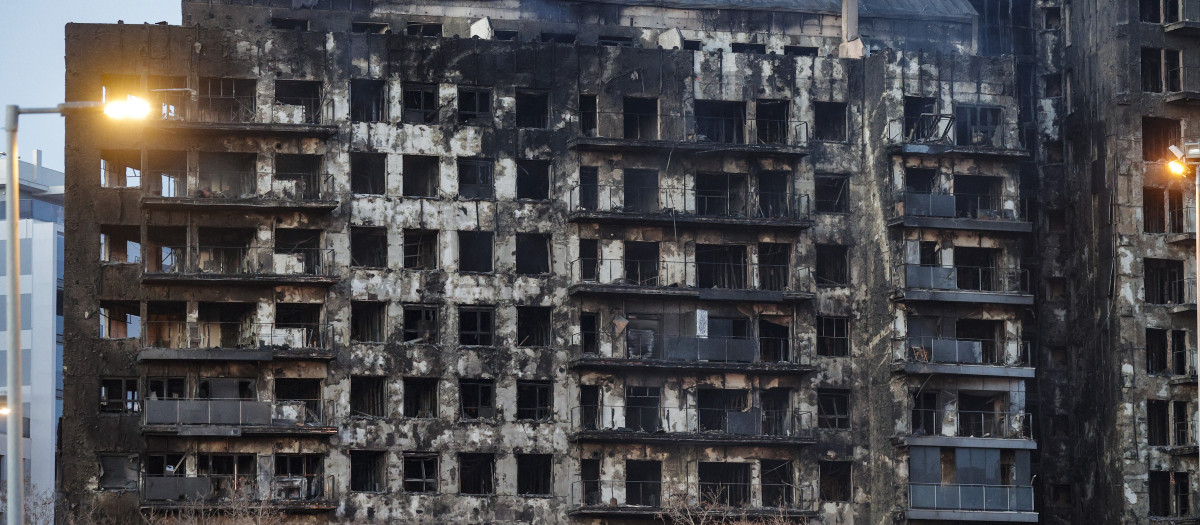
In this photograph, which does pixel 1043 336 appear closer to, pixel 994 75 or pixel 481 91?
pixel 994 75

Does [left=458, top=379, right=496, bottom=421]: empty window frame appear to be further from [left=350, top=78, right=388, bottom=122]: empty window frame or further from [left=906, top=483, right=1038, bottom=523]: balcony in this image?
[left=906, top=483, right=1038, bottom=523]: balcony

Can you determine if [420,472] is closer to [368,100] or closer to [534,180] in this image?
[534,180]

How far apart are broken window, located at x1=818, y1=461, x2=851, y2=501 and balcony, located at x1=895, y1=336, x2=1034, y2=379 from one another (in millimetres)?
5786

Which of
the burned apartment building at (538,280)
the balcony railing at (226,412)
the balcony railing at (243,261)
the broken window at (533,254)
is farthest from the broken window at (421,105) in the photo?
the balcony railing at (226,412)

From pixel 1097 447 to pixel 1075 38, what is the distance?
20633 mm

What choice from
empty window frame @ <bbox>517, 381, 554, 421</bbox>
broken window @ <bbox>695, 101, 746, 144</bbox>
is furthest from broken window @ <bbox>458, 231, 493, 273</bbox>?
broken window @ <bbox>695, 101, 746, 144</bbox>

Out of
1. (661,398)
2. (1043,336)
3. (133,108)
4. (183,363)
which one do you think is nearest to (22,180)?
(183,363)

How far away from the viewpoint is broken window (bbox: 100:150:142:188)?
89.1 meters

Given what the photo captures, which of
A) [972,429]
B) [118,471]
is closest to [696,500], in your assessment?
[972,429]

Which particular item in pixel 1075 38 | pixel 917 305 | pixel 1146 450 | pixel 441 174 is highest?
pixel 1075 38

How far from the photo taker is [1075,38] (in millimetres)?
99438

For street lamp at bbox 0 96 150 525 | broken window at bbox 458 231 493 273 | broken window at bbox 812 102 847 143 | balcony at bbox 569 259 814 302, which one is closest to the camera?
street lamp at bbox 0 96 150 525

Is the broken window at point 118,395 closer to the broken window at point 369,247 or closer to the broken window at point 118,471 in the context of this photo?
the broken window at point 118,471

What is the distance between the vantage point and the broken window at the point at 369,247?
8969 centimetres
